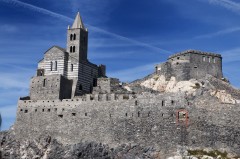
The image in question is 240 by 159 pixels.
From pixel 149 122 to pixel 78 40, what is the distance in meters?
26.5

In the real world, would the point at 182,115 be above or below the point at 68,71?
below

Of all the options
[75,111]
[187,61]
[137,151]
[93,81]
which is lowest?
[137,151]

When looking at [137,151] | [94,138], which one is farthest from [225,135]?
[94,138]

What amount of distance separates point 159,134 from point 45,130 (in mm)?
23349

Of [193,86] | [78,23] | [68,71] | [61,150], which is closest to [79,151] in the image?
[61,150]

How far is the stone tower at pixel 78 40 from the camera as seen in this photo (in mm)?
81562

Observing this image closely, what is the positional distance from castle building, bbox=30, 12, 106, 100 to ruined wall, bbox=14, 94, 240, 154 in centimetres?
483

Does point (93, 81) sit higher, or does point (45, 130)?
point (93, 81)

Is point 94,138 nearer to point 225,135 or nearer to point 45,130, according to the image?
point 45,130

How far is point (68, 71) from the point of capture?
8012 centimetres

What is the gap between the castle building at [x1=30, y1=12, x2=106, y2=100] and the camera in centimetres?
7750

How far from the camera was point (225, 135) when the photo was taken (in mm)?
65250

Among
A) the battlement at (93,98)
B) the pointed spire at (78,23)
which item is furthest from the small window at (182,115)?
the pointed spire at (78,23)

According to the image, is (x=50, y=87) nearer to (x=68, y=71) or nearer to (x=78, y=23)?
(x=68, y=71)
